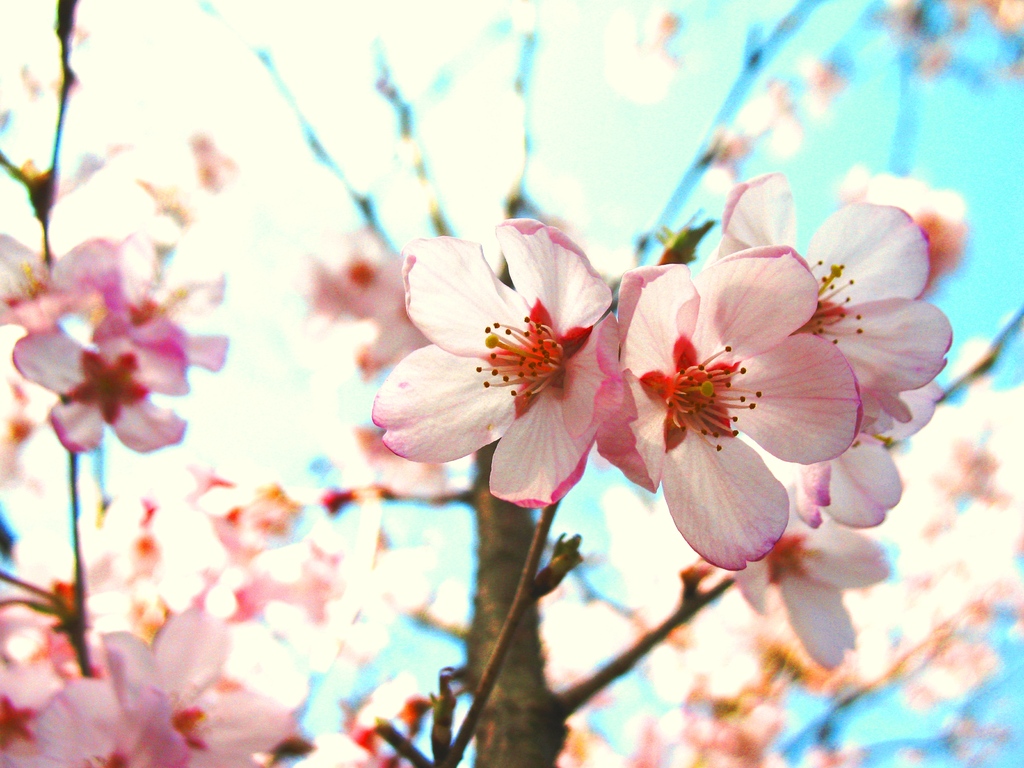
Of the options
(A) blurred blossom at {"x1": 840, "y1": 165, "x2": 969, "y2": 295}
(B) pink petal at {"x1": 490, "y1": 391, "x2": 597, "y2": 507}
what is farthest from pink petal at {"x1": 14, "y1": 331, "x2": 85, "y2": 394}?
(A) blurred blossom at {"x1": 840, "y1": 165, "x2": 969, "y2": 295}

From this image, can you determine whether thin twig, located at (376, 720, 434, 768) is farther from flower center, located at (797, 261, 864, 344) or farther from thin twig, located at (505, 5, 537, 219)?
Result: thin twig, located at (505, 5, 537, 219)

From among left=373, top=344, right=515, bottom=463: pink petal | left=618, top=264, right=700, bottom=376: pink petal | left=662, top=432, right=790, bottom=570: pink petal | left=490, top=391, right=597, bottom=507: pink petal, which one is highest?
left=373, top=344, right=515, bottom=463: pink petal

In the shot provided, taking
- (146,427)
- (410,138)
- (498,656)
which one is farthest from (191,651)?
(410,138)

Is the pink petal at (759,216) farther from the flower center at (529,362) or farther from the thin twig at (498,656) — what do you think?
the thin twig at (498,656)

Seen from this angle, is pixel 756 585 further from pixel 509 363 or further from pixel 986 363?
pixel 986 363

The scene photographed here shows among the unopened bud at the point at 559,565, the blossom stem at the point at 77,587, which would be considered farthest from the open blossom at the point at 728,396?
the blossom stem at the point at 77,587

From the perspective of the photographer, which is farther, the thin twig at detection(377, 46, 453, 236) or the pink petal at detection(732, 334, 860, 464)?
the thin twig at detection(377, 46, 453, 236)

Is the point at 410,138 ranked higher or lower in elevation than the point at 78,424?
higher
